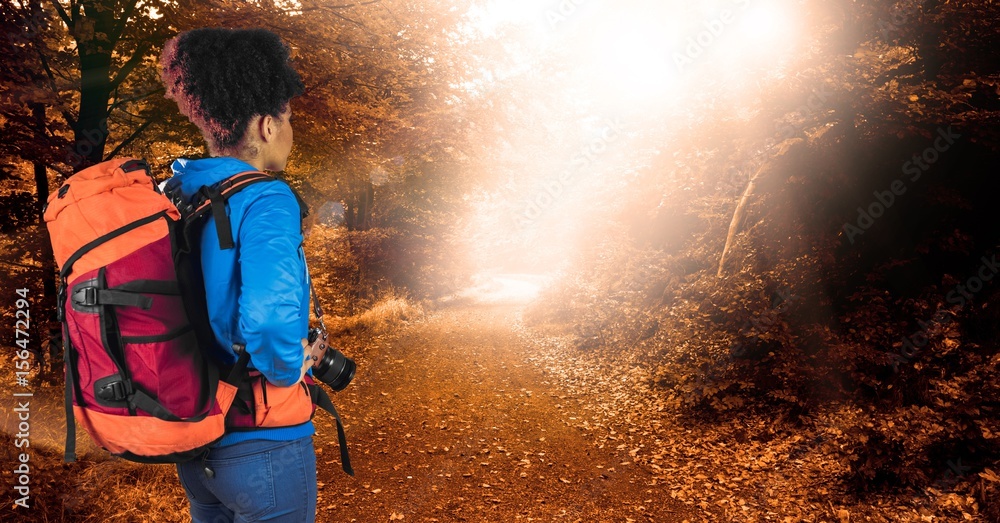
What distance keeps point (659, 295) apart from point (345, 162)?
6.82m

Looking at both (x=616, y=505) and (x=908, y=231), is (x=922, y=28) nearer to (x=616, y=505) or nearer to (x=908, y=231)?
(x=908, y=231)

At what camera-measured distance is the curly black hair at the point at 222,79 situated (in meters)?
1.68

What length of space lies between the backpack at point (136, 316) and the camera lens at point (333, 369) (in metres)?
0.40

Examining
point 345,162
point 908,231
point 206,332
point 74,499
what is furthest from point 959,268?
point 345,162

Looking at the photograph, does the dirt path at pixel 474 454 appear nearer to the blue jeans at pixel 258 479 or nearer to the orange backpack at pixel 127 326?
the blue jeans at pixel 258 479

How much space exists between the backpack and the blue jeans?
113mm

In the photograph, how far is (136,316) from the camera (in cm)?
136

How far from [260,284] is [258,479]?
63cm

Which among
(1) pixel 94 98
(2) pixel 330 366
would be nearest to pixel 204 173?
(2) pixel 330 366

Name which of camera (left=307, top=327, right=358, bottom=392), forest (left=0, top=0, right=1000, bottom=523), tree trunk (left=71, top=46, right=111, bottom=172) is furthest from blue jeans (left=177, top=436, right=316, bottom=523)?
tree trunk (left=71, top=46, right=111, bottom=172)

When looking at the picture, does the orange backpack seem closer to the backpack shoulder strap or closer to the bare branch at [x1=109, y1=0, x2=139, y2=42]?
the backpack shoulder strap

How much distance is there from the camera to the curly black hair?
168 centimetres

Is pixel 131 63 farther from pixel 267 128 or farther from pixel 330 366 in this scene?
pixel 330 366

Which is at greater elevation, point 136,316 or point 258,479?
point 136,316
